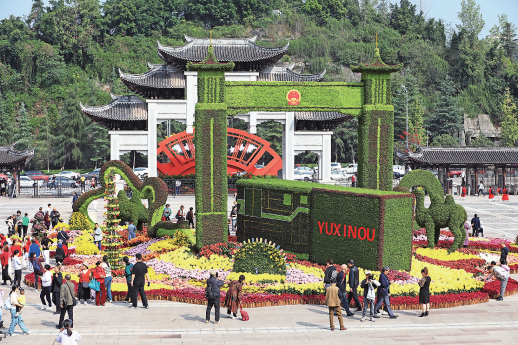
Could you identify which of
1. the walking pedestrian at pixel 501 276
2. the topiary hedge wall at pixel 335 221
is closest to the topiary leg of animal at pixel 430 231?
the topiary hedge wall at pixel 335 221

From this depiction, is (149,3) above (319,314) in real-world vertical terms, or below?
above

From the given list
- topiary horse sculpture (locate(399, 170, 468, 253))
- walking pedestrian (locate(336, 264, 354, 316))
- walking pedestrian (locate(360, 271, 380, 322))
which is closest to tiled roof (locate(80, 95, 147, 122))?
topiary horse sculpture (locate(399, 170, 468, 253))

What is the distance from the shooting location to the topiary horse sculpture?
77.5 feet

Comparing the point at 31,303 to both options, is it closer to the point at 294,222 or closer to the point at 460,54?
the point at 294,222

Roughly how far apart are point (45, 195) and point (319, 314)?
37170mm

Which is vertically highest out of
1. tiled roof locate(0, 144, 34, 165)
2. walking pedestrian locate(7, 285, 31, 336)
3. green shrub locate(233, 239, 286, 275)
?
tiled roof locate(0, 144, 34, 165)

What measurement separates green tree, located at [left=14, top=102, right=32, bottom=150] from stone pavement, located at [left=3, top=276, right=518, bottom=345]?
60.1 m

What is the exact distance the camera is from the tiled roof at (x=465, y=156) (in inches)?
1892

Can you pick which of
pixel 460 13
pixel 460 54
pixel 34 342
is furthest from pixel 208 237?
pixel 460 13

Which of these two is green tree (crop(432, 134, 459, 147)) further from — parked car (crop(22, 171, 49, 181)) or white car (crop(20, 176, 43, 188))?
white car (crop(20, 176, 43, 188))

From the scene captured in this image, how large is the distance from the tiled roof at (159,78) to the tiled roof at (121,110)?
161 cm

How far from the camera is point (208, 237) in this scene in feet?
76.6

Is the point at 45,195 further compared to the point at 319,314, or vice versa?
the point at 45,195

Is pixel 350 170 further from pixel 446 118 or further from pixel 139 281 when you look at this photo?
pixel 139 281
